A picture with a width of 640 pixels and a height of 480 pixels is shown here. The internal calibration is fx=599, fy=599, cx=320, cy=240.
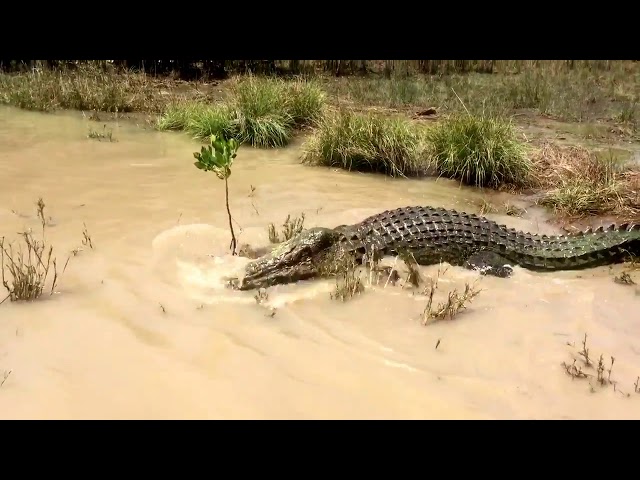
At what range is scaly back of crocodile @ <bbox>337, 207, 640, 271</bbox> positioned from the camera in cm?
575

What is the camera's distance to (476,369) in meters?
4.05

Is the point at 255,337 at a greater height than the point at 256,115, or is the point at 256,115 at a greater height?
the point at 256,115

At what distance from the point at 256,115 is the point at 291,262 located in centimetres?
545

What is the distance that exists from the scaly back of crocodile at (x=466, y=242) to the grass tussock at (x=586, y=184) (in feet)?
4.49

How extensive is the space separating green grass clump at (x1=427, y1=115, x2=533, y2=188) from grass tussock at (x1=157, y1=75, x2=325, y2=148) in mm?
2659

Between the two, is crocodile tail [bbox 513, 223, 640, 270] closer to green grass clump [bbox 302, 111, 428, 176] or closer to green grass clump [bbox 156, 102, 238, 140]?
green grass clump [bbox 302, 111, 428, 176]

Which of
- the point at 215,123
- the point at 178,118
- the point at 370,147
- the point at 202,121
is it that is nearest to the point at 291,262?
the point at 370,147

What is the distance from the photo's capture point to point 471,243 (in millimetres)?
5859

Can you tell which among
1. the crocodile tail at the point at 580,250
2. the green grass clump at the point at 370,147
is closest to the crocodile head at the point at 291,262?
the crocodile tail at the point at 580,250

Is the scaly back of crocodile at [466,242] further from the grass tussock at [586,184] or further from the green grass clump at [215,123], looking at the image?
the green grass clump at [215,123]

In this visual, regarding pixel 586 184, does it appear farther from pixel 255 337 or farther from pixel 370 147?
pixel 255 337

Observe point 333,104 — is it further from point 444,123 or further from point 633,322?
point 633,322

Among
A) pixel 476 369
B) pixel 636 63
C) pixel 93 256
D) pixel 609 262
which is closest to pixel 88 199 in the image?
pixel 93 256
